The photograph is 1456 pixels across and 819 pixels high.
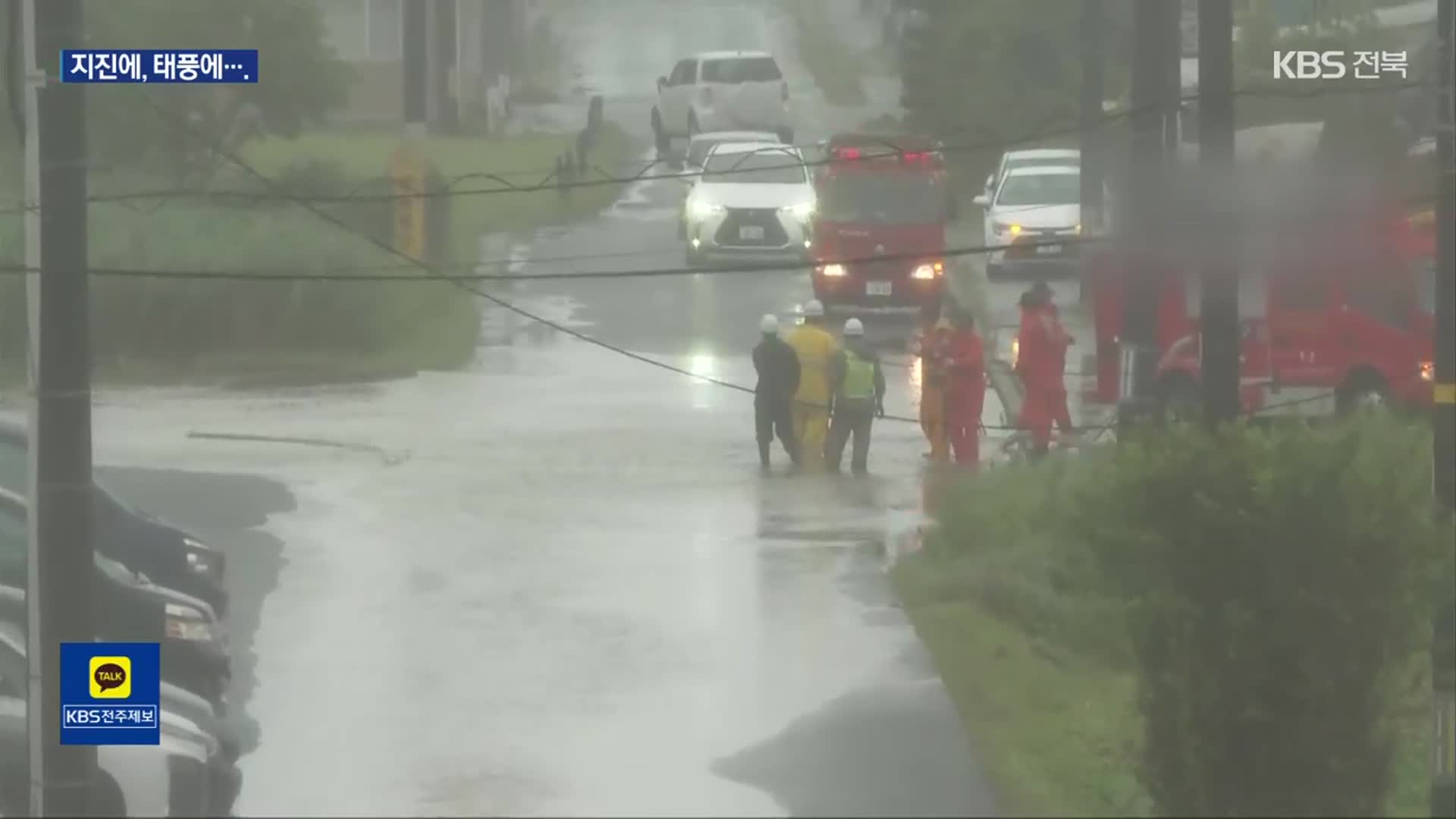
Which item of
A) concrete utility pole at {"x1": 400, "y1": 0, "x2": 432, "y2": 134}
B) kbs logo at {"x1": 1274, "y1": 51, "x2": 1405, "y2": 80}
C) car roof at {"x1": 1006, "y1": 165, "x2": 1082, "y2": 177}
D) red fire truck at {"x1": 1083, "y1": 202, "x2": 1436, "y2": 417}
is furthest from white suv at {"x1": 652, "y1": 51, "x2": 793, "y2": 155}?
red fire truck at {"x1": 1083, "y1": 202, "x2": 1436, "y2": 417}

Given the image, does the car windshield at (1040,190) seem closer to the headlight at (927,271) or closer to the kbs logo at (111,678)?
the headlight at (927,271)

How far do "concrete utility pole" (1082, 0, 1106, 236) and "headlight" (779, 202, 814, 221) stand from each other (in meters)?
4.02

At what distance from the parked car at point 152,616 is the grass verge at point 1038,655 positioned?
172 inches

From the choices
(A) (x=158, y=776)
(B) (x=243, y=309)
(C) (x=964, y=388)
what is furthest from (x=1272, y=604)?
(B) (x=243, y=309)

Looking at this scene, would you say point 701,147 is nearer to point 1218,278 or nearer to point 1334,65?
point 1334,65

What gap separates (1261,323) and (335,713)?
1217cm

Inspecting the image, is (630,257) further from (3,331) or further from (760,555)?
(760,555)

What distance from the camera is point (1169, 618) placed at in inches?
464

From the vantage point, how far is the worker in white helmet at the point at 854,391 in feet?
75.0

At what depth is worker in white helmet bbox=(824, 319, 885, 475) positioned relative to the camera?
22.9m

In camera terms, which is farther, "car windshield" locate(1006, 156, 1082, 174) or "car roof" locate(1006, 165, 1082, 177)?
Answer: "car windshield" locate(1006, 156, 1082, 174)

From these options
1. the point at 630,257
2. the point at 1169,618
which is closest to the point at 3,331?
the point at 630,257
